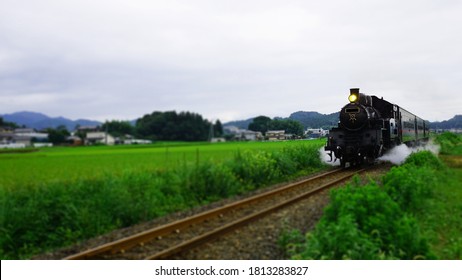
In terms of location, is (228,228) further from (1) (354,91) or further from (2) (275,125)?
(1) (354,91)

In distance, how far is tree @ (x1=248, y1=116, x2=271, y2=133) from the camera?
377cm

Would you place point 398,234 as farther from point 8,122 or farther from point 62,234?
point 62,234

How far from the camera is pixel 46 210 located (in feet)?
21.7

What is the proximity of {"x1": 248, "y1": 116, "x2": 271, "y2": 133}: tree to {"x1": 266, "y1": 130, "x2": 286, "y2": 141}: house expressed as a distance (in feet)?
0.22

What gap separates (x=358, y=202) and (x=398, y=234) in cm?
48

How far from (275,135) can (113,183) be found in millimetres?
4512

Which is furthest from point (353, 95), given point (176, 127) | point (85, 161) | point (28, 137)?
point (85, 161)

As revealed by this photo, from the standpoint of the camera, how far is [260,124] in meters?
3.79

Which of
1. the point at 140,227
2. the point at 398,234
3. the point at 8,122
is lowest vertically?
the point at 140,227

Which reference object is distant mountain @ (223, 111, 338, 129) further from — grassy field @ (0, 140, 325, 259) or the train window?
the train window

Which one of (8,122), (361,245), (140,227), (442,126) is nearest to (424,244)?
(361,245)

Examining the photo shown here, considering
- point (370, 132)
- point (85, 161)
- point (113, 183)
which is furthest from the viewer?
point (113, 183)

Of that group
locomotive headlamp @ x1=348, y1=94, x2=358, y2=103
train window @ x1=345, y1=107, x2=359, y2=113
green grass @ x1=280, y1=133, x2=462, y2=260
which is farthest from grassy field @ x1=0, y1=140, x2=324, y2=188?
green grass @ x1=280, y1=133, x2=462, y2=260

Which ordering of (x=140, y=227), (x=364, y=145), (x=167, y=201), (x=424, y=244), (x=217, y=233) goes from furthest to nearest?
(x=167, y=201), (x=140, y=227), (x=217, y=233), (x=364, y=145), (x=424, y=244)
